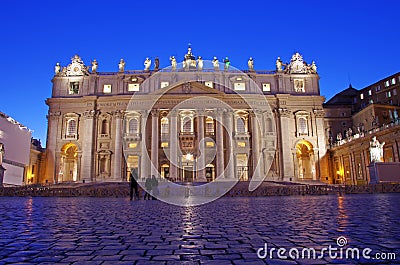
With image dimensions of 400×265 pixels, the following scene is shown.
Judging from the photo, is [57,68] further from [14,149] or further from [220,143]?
[220,143]

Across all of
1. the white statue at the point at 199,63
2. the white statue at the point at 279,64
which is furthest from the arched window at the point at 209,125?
the white statue at the point at 279,64

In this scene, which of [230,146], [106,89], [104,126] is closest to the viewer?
[230,146]

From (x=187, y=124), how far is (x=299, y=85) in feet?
66.7

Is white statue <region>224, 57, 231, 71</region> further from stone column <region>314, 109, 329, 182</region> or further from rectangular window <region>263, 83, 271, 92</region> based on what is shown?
stone column <region>314, 109, 329, 182</region>

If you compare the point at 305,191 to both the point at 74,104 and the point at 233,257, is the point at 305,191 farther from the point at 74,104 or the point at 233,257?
the point at 74,104

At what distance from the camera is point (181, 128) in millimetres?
50688

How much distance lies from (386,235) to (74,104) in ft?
175

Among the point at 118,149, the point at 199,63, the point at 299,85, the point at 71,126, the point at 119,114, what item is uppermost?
the point at 199,63

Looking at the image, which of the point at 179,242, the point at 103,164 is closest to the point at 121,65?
the point at 103,164

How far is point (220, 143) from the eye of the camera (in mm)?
49156

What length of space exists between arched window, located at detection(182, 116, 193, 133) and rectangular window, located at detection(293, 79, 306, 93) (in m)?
18.7

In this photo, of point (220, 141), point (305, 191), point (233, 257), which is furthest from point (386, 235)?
point (220, 141)

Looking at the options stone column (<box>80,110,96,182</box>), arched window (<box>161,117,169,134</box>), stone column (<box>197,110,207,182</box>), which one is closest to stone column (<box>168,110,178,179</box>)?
arched window (<box>161,117,169,134</box>)

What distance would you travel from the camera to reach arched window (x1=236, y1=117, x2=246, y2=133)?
5159cm
